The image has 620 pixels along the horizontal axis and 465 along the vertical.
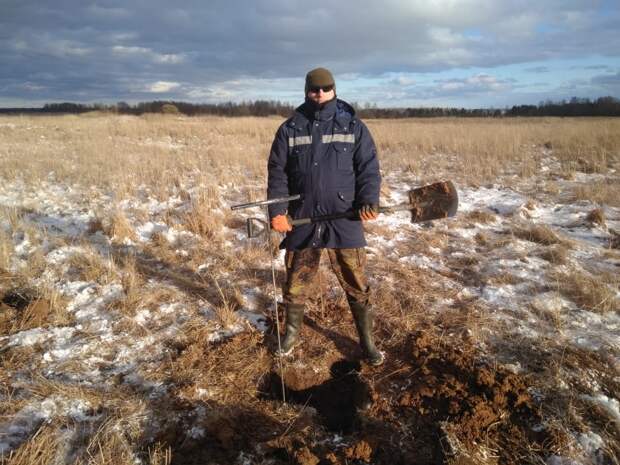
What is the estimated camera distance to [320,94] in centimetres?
250

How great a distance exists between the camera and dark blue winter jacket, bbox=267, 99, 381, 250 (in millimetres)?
2584

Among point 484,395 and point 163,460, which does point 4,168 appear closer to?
point 163,460

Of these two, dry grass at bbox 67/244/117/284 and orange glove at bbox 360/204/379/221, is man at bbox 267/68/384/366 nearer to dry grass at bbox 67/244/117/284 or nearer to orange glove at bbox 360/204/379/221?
orange glove at bbox 360/204/379/221

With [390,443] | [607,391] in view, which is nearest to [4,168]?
[390,443]

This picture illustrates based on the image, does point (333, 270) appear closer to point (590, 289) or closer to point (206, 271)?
point (206, 271)

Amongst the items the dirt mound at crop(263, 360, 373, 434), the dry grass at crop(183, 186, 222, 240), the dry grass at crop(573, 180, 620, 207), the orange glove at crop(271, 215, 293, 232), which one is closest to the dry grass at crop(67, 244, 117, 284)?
the dry grass at crop(183, 186, 222, 240)

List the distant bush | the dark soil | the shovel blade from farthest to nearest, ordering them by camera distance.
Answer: the distant bush, the shovel blade, the dark soil

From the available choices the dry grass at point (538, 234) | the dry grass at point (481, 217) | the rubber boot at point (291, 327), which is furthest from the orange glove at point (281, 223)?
the dry grass at point (481, 217)

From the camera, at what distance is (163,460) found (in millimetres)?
2104

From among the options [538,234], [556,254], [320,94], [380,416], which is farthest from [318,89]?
[538,234]

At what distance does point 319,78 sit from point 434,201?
124cm

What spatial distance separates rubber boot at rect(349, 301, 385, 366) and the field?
0.12 m

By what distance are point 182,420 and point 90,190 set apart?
19.4 ft

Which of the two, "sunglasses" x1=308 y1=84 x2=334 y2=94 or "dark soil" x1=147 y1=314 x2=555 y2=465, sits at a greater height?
"sunglasses" x1=308 y1=84 x2=334 y2=94
